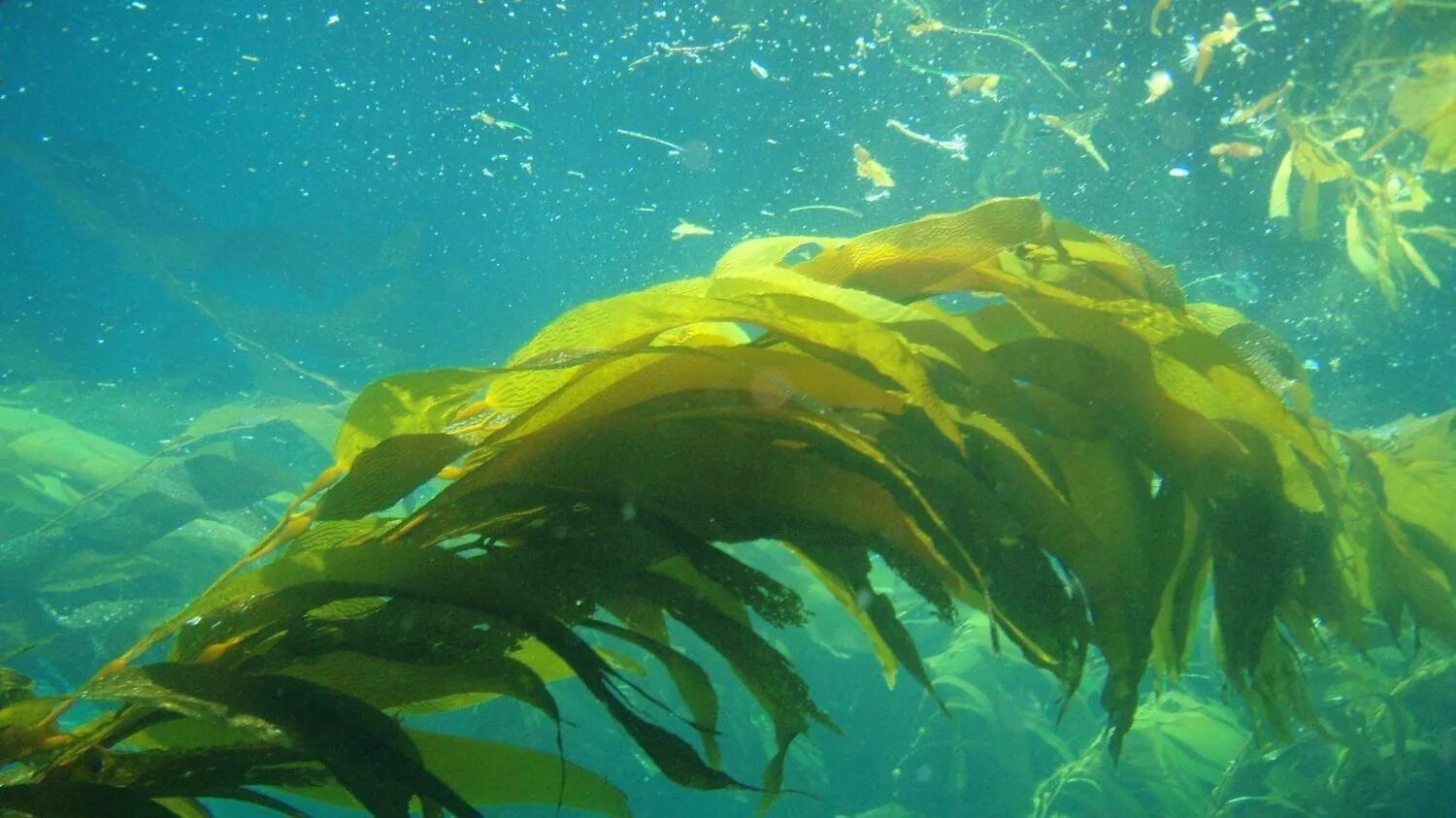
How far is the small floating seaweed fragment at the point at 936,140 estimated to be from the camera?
6.11 meters

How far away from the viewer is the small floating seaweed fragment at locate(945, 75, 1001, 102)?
543cm

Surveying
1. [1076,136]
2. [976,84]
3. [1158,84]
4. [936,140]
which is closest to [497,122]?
[936,140]

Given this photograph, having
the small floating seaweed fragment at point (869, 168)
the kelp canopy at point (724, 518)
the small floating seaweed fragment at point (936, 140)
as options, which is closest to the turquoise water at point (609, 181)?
→ the small floating seaweed fragment at point (936, 140)

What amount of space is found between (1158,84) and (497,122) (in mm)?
5651

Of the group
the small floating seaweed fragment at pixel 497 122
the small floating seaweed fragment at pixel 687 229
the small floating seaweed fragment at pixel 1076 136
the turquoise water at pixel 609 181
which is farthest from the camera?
the small floating seaweed fragment at pixel 687 229

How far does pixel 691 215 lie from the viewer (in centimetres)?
805

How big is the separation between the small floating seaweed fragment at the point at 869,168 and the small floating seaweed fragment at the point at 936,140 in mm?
341

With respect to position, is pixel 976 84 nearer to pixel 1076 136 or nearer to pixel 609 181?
pixel 1076 136

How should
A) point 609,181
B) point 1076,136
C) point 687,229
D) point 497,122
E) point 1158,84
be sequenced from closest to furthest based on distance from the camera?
point 1158,84
point 1076,136
point 497,122
point 609,181
point 687,229

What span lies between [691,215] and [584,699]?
672 cm

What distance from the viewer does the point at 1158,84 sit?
5160 mm

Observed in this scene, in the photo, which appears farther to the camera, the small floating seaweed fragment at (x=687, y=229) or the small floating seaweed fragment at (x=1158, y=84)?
the small floating seaweed fragment at (x=687, y=229)

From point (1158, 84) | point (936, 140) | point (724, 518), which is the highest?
point (936, 140)

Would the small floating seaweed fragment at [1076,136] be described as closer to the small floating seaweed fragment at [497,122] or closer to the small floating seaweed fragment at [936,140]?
the small floating seaweed fragment at [936,140]
